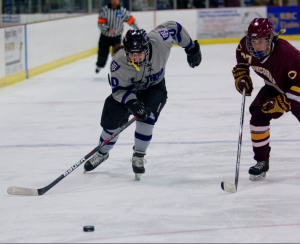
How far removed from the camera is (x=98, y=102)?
17.7 ft

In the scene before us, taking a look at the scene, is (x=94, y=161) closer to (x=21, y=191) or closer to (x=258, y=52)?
(x=21, y=191)

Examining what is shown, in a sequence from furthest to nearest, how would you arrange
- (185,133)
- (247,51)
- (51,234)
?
1. (185,133)
2. (247,51)
3. (51,234)

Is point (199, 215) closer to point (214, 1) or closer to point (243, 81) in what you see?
point (243, 81)

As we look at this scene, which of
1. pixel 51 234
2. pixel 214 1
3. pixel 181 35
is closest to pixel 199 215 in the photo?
pixel 51 234

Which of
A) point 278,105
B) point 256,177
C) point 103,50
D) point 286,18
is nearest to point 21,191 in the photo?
point 256,177

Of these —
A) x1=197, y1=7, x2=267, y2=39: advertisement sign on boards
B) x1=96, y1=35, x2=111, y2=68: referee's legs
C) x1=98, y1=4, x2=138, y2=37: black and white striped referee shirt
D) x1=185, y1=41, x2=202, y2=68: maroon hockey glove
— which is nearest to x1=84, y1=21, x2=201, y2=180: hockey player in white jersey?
x1=185, y1=41, x2=202, y2=68: maroon hockey glove

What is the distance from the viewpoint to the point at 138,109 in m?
2.69

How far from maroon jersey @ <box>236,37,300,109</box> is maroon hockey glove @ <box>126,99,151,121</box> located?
2.16 ft

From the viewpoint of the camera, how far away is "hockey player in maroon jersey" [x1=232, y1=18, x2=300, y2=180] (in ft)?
8.50

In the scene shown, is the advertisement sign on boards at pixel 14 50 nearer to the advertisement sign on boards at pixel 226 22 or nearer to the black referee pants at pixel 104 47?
the black referee pants at pixel 104 47

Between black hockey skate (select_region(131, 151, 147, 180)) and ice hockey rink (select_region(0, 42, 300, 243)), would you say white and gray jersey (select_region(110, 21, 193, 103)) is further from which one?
ice hockey rink (select_region(0, 42, 300, 243))

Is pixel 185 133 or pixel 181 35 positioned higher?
pixel 181 35

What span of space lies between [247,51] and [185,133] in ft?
4.52

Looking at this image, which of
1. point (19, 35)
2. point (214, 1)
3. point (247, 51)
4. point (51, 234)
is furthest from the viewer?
point (214, 1)
